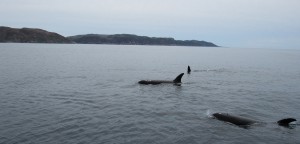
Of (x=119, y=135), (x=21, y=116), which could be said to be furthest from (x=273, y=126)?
(x=21, y=116)

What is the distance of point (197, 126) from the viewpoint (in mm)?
24453

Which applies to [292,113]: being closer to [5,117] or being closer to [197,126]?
[197,126]

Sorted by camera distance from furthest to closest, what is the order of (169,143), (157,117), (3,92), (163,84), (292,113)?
(163,84) < (3,92) < (292,113) < (157,117) < (169,143)

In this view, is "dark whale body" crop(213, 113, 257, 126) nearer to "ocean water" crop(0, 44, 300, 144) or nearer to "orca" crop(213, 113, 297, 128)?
"orca" crop(213, 113, 297, 128)

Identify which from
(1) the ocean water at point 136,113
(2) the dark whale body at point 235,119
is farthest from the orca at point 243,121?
(1) the ocean water at point 136,113

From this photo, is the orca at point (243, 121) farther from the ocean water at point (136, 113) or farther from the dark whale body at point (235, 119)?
the ocean water at point (136, 113)

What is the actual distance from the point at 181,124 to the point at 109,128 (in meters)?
5.59

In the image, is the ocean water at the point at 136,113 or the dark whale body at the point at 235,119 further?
the dark whale body at the point at 235,119

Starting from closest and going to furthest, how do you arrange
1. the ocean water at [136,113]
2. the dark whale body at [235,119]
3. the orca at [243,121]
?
the ocean water at [136,113] < the orca at [243,121] < the dark whale body at [235,119]

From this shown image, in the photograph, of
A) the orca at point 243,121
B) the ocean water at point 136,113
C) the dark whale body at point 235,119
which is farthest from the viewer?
the dark whale body at point 235,119

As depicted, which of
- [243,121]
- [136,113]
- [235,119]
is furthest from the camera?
[136,113]

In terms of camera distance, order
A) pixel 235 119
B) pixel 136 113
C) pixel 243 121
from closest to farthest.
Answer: pixel 243 121, pixel 235 119, pixel 136 113

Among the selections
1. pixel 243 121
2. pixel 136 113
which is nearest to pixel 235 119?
pixel 243 121

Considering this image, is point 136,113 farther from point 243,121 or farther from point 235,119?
point 243,121
